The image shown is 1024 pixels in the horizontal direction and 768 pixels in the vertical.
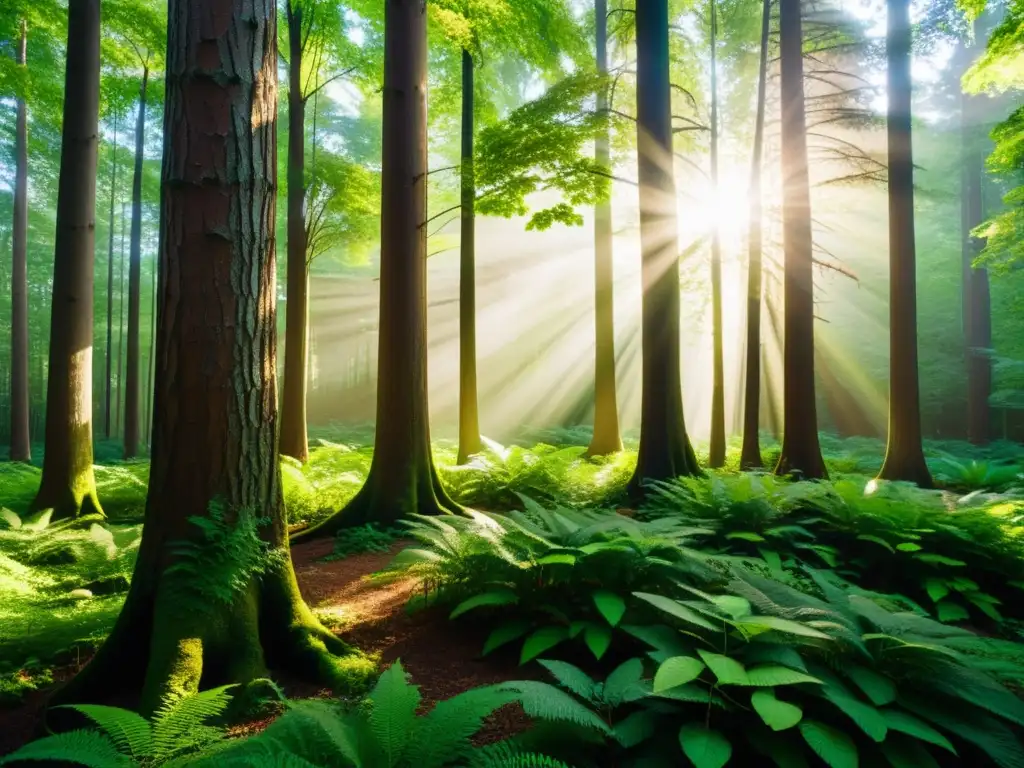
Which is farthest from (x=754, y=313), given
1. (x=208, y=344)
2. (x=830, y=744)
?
(x=208, y=344)

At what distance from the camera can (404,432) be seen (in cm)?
612

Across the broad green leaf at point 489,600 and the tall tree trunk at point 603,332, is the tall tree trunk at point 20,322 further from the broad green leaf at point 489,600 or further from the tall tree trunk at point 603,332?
the broad green leaf at point 489,600

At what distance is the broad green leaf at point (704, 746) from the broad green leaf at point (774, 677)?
0.74 ft

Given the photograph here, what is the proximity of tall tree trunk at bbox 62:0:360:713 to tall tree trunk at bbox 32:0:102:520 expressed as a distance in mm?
5080

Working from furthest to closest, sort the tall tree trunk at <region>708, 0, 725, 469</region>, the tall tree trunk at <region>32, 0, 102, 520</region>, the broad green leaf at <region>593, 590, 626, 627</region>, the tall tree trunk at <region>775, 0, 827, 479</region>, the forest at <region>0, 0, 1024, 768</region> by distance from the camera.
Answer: the tall tree trunk at <region>708, 0, 725, 469</region>, the tall tree trunk at <region>775, 0, 827, 479</region>, the tall tree trunk at <region>32, 0, 102, 520</region>, the broad green leaf at <region>593, 590, 626, 627</region>, the forest at <region>0, 0, 1024, 768</region>

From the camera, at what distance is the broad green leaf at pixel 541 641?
8.84 feet

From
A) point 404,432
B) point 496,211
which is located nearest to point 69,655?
point 404,432

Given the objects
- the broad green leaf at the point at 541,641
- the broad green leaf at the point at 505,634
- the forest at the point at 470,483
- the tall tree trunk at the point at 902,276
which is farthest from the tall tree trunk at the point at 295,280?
the tall tree trunk at the point at 902,276

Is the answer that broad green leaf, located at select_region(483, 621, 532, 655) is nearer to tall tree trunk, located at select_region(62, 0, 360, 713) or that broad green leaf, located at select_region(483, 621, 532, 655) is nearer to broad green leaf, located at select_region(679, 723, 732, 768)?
tall tree trunk, located at select_region(62, 0, 360, 713)

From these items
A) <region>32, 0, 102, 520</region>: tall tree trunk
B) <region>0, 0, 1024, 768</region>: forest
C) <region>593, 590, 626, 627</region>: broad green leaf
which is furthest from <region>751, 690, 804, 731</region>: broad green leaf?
<region>32, 0, 102, 520</region>: tall tree trunk

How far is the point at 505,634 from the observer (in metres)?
2.98

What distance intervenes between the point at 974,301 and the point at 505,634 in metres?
21.9

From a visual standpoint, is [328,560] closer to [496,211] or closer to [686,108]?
[496,211]

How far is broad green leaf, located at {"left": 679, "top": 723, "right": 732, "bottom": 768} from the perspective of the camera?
1.84m
